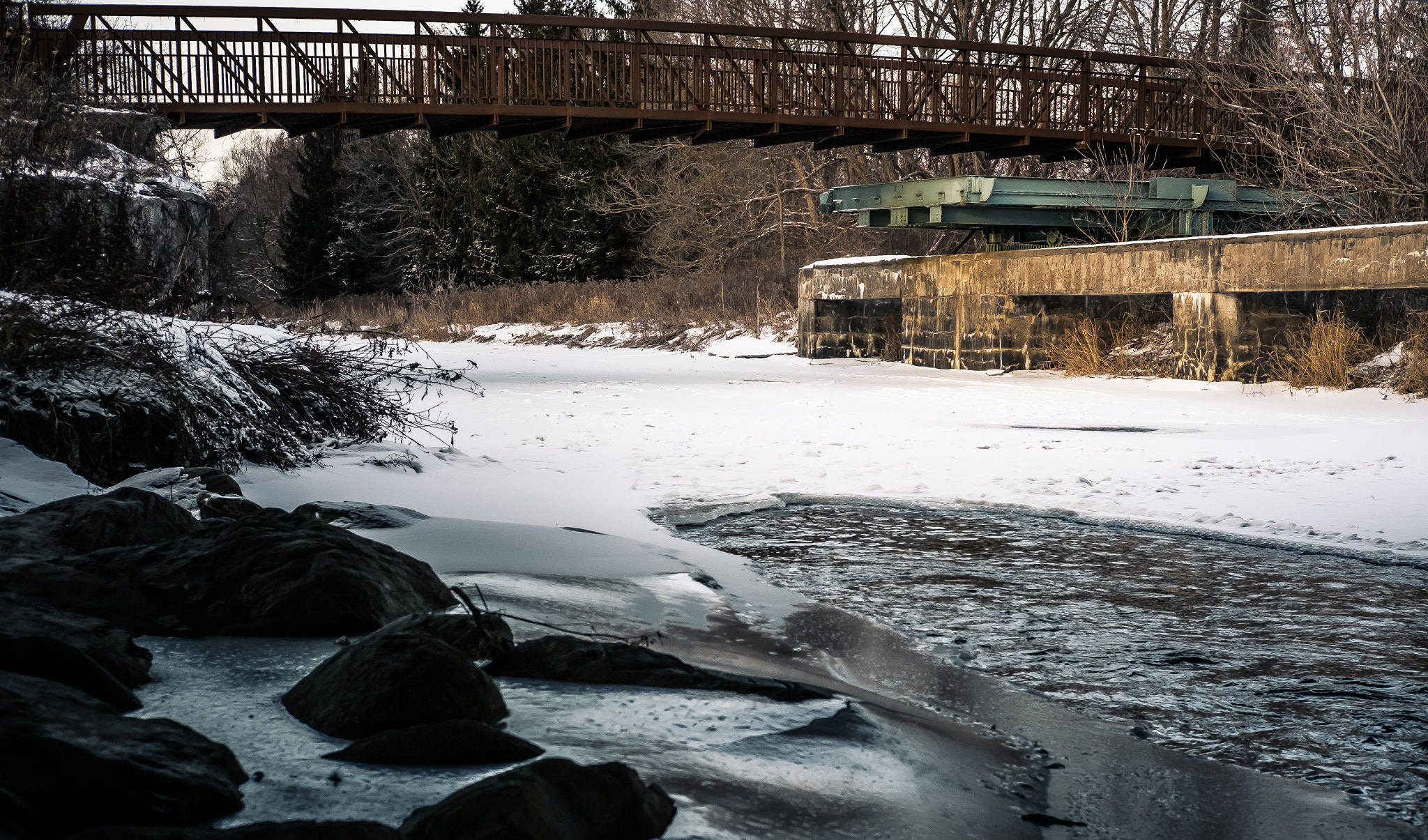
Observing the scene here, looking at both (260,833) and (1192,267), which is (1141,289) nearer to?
(1192,267)

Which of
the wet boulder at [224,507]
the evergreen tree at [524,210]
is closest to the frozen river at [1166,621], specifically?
the wet boulder at [224,507]

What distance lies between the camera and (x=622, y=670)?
105 inches

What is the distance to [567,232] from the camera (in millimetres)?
40375

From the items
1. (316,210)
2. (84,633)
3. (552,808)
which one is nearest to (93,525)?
(84,633)

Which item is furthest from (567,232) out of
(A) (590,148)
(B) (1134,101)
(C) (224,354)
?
(C) (224,354)

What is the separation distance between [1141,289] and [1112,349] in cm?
169

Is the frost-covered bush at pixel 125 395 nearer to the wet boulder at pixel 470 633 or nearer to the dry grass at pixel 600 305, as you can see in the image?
the wet boulder at pixel 470 633

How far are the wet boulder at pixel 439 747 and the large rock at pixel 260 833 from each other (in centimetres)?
42

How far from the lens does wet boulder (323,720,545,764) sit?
210 cm

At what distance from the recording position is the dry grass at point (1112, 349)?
523 inches

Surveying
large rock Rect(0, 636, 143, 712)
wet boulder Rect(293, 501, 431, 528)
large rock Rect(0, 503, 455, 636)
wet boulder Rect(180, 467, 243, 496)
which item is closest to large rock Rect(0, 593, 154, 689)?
large rock Rect(0, 636, 143, 712)

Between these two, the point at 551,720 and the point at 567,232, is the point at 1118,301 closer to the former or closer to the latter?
the point at 551,720

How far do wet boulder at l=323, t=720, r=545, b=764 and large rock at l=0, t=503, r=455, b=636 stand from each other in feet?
2.73

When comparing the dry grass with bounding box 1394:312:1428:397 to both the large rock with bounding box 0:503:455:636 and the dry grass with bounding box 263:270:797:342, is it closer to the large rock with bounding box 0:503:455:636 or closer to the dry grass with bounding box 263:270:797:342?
the large rock with bounding box 0:503:455:636
